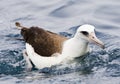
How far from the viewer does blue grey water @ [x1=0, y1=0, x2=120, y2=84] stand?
36.1 feet

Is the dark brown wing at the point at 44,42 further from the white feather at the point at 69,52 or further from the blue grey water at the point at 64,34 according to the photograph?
the blue grey water at the point at 64,34

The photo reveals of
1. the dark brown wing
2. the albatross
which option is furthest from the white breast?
the dark brown wing

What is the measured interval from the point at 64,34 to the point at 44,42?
2.43 meters

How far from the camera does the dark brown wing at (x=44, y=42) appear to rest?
37.5ft

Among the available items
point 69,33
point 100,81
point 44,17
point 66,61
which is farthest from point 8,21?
point 100,81

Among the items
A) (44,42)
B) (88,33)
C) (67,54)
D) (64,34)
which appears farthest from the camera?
(64,34)

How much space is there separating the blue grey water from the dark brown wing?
380 millimetres

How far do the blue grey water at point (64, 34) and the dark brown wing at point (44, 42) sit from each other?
15.0 inches

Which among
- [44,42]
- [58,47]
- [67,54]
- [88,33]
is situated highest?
[88,33]

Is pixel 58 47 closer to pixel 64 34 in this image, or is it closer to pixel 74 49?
pixel 74 49

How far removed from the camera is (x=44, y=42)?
38.0ft

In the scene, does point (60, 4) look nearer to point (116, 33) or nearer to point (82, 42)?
point (116, 33)

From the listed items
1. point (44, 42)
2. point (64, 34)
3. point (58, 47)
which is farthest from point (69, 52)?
point (64, 34)

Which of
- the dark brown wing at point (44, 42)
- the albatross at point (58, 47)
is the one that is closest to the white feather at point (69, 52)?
the albatross at point (58, 47)
